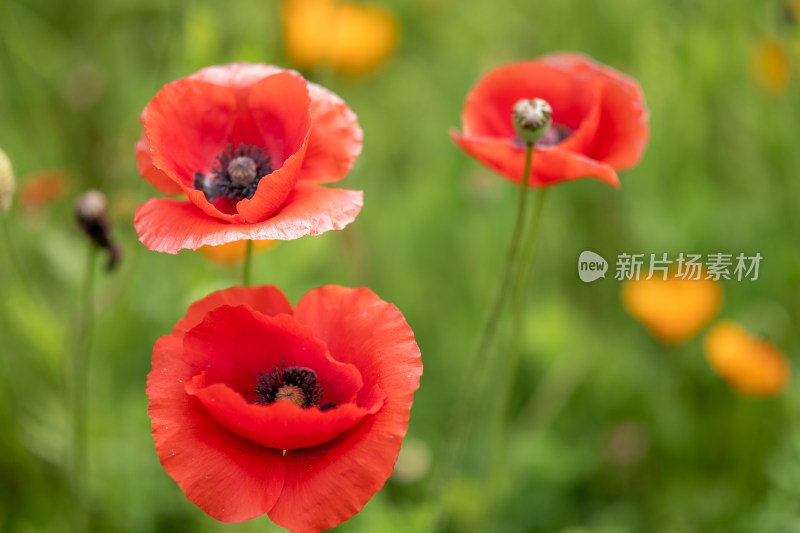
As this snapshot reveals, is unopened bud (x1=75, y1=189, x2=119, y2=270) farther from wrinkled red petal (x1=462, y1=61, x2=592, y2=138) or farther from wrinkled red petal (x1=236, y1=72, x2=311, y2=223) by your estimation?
wrinkled red petal (x1=462, y1=61, x2=592, y2=138)

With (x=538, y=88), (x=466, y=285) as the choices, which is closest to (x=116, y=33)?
(x=466, y=285)

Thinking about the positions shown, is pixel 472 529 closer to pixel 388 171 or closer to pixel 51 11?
pixel 388 171

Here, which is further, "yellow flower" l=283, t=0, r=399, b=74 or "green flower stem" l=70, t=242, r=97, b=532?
"yellow flower" l=283, t=0, r=399, b=74

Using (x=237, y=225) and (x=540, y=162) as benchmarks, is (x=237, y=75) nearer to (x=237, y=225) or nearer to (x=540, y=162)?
(x=237, y=225)

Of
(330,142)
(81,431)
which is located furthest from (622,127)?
(81,431)

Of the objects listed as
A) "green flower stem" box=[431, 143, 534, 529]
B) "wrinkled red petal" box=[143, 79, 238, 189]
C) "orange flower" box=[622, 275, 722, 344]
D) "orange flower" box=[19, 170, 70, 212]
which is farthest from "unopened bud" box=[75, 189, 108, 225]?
"orange flower" box=[622, 275, 722, 344]

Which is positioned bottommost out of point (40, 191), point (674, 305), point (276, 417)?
point (674, 305)
